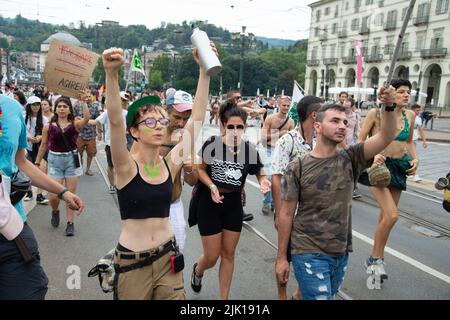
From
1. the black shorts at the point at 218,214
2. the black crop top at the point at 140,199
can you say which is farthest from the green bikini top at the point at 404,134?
the black crop top at the point at 140,199

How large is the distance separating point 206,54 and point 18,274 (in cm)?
171

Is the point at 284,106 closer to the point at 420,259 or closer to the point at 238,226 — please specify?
the point at 420,259

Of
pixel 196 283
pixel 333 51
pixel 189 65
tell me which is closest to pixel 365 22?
pixel 333 51

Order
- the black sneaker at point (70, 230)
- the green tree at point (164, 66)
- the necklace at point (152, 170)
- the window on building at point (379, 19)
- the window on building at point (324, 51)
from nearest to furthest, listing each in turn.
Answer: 1. the necklace at point (152, 170)
2. the black sneaker at point (70, 230)
3. the window on building at point (379, 19)
4. the window on building at point (324, 51)
5. the green tree at point (164, 66)

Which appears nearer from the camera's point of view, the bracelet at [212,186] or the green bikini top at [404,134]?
the bracelet at [212,186]

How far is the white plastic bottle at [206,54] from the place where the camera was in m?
2.49

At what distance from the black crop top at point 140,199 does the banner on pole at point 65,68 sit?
309cm

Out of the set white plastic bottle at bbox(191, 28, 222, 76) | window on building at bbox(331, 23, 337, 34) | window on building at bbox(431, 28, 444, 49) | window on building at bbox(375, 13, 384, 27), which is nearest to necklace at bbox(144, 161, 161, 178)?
white plastic bottle at bbox(191, 28, 222, 76)

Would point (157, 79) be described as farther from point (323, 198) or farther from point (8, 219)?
point (8, 219)

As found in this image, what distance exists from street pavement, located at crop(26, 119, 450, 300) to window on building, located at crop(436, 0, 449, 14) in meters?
55.1

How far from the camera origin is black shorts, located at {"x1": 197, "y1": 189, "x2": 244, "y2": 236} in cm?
346

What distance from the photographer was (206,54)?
99.9 inches

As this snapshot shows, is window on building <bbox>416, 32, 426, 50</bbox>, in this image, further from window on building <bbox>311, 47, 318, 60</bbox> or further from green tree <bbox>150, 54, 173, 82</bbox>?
green tree <bbox>150, 54, 173, 82</bbox>

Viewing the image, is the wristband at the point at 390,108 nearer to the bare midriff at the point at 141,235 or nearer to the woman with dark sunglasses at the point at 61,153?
the bare midriff at the point at 141,235
